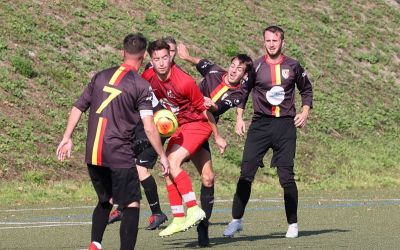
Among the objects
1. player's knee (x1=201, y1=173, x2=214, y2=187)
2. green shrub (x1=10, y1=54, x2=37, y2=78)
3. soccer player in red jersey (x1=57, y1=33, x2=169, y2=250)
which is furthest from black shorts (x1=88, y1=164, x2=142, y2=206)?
green shrub (x1=10, y1=54, x2=37, y2=78)

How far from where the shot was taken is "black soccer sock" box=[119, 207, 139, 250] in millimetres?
9812

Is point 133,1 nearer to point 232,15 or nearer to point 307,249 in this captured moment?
point 232,15

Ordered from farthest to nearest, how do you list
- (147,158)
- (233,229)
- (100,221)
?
(147,158) → (233,229) → (100,221)

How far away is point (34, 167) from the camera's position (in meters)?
23.5

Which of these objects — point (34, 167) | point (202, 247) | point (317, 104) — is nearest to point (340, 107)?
point (317, 104)

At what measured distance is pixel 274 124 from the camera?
12.9 m

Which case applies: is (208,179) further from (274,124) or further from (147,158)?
(147,158)

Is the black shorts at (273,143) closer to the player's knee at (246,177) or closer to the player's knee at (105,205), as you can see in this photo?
the player's knee at (246,177)

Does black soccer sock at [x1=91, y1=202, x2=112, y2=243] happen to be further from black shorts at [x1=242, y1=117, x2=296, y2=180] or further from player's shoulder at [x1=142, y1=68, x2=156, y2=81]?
black shorts at [x1=242, y1=117, x2=296, y2=180]

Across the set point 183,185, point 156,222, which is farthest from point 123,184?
point 156,222

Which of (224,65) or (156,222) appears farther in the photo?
(224,65)

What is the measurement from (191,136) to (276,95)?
141cm

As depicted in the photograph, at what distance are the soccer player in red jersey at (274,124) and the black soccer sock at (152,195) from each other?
5.54ft

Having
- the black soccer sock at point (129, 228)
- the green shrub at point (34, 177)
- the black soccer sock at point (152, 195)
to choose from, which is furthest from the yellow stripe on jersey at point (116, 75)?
the green shrub at point (34, 177)
